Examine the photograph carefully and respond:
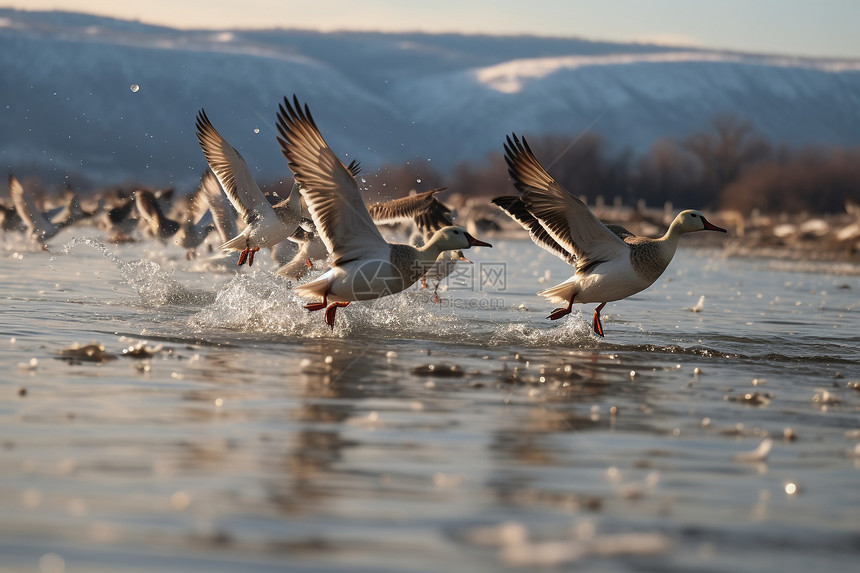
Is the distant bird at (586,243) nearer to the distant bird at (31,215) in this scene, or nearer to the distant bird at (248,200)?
the distant bird at (248,200)

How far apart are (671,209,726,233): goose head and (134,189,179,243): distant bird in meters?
15.4

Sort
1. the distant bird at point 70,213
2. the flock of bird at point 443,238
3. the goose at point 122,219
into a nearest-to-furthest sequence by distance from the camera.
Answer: the flock of bird at point 443,238 < the goose at point 122,219 < the distant bird at point 70,213

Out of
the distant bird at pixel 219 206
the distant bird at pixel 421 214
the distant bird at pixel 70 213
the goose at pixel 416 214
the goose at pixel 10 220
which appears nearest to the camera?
the goose at pixel 416 214

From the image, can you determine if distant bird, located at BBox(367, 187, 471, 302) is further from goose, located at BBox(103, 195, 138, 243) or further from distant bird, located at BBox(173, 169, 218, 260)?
goose, located at BBox(103, 195, 138, 243)

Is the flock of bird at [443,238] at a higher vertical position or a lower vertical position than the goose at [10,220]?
lower

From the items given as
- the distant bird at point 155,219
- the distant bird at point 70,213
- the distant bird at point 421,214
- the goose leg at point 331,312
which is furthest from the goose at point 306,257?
the distant bird at point 70,213

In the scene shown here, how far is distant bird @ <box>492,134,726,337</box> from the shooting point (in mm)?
11102

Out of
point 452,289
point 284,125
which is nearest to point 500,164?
point 452,289

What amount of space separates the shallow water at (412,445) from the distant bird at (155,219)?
12160mm

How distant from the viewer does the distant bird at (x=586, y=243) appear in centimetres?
1110

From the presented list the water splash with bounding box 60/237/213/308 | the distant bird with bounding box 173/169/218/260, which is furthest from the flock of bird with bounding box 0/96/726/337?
the distant bird with bounding box 173/169/218/260

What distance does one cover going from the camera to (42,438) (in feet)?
18.6

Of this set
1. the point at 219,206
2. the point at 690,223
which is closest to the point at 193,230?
the point at 219,206

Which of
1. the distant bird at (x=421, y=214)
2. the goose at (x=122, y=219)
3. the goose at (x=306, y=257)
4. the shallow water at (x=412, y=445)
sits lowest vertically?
the shallow water at (x=412, y=445)
